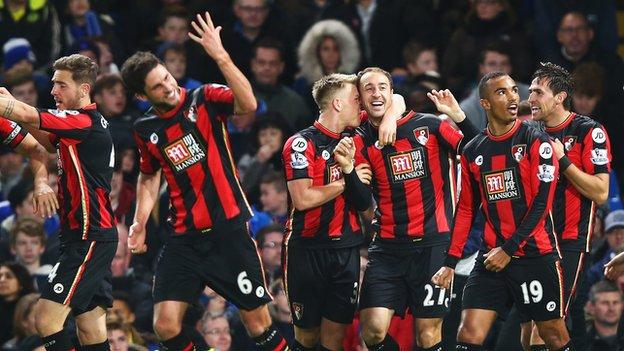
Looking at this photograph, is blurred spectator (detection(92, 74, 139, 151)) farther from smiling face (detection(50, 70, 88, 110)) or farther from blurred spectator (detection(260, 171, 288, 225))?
smiling face (detection(50, 70, 88, 110))

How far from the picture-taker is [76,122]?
10953 millimetres

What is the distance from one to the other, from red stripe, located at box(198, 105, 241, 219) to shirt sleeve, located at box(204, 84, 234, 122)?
9cm

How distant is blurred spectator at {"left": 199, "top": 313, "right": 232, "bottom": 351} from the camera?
528 inches

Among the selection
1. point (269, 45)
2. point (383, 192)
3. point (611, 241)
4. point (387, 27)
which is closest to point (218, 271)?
point (383, 192)

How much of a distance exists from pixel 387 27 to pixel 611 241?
4.13m

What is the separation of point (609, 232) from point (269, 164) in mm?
3554

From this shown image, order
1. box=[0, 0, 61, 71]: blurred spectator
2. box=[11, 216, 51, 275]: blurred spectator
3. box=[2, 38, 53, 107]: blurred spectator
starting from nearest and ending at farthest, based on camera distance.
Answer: box=[11, 216, 51, 275]: blurred spectator, box=[2, 38, 53, 107]: blurred spectator, box=[0, 0, 61, 71]: blurred spectator

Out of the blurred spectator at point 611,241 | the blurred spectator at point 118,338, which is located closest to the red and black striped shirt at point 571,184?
the blurred spectator at point 611,241

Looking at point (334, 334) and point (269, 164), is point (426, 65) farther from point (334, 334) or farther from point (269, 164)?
point (334, 334)

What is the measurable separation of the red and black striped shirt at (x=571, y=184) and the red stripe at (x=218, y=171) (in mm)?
2411

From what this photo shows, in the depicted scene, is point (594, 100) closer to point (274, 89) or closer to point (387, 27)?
point (387, 27)

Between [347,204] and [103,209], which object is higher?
[103,209]

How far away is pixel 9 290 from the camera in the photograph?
1412cm

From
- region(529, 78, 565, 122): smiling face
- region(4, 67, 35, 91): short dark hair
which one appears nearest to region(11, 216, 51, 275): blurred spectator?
region(4, 67, 35, 91): short dark hair
